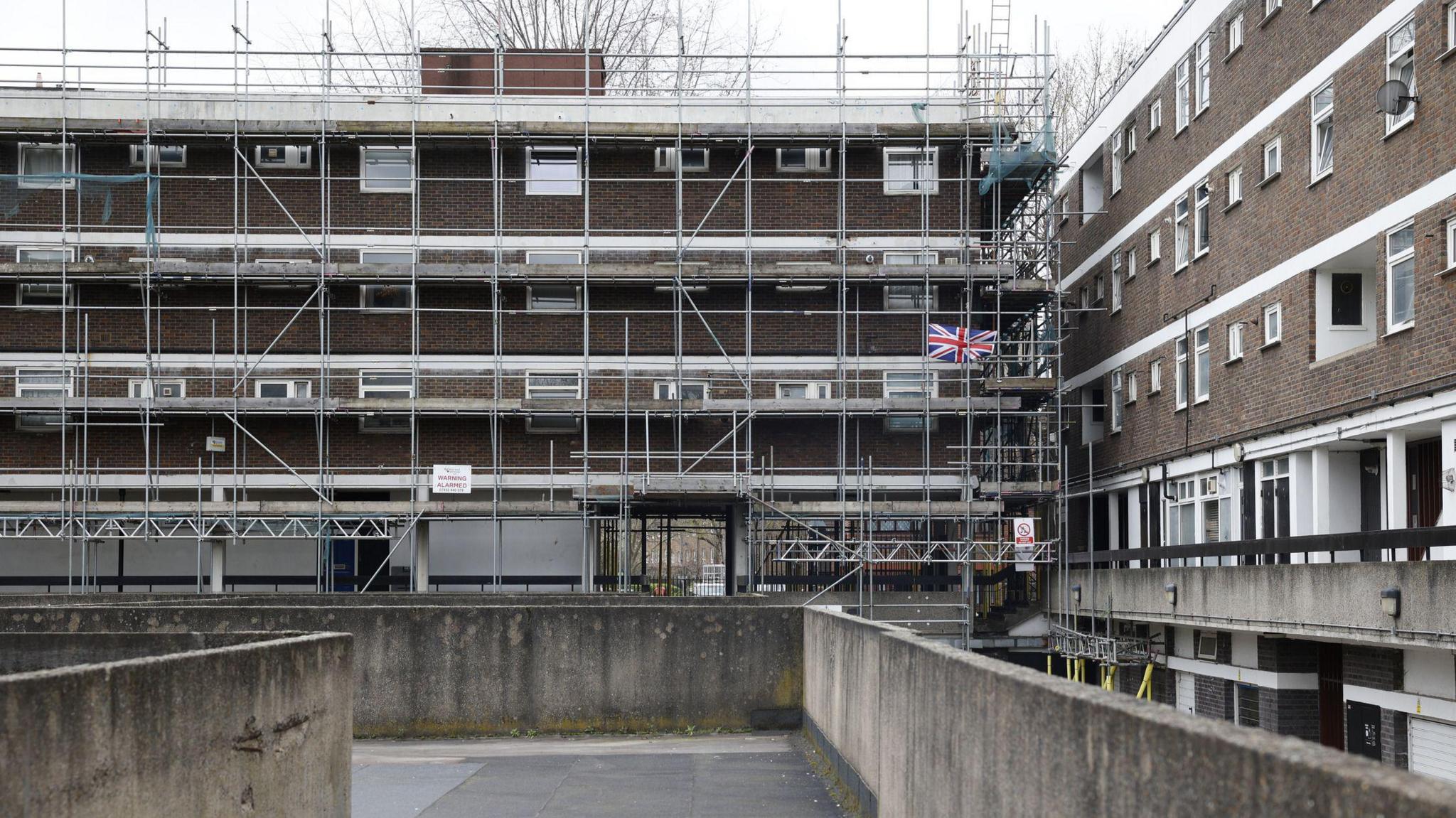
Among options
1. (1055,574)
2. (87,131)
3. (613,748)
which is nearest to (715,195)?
(1055,574)

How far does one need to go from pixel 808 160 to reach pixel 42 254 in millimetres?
17231

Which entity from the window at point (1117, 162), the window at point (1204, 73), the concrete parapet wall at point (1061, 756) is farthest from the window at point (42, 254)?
the concrete parapet wall at point (1061, 756)

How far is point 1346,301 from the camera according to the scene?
24906 mm

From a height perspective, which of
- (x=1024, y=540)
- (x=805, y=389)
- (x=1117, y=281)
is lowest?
(x=1024, y=540)

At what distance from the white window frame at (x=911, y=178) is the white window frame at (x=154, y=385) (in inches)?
639

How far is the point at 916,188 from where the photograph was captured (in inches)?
1405

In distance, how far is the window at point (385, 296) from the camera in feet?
116

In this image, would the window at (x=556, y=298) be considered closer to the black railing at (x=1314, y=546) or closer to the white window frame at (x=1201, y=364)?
the black railing at (x=1314, y=546)

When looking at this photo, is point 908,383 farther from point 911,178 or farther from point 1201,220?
point 1201,220

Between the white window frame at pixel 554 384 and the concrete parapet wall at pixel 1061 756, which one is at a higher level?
the white window frame at pixel 554 384

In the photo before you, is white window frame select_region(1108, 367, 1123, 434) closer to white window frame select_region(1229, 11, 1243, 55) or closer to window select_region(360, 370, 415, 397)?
white window frame select_region(1229, 11, 1243, 55)

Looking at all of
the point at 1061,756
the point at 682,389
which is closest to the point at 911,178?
the point at 682,389

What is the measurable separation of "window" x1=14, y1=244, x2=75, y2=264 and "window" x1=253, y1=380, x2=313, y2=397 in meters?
4.99

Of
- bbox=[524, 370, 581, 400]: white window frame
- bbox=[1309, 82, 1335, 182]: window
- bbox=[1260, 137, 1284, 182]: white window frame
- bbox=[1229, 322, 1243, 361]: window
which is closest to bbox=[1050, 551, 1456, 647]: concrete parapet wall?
bbox=[1229, 322, 1243, 361]: window
